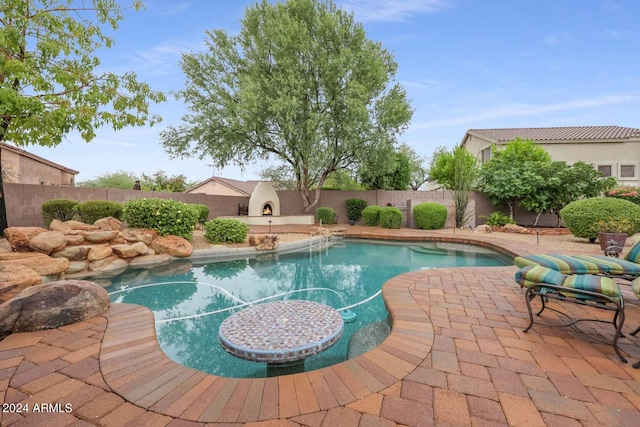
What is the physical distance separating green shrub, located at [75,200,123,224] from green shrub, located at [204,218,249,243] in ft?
10.9

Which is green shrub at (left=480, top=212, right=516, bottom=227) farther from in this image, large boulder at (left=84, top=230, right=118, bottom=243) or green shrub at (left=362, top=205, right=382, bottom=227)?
large boulder at (left=84, top=230, right=118, bottom=243)

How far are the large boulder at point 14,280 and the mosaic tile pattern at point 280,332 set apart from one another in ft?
8.21

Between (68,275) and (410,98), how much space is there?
541 inches

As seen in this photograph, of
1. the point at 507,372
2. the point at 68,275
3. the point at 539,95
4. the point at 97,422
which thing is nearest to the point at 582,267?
the point at 507,372

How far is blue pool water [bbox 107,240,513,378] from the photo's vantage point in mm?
2811

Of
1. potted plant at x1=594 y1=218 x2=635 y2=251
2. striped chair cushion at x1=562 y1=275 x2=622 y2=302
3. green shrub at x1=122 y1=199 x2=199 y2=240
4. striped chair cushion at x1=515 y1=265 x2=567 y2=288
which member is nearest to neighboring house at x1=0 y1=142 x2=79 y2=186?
green shrub at x1=122 y1=199 x2=199 y2=240

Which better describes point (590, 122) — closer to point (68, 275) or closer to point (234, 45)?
point (234, 45)

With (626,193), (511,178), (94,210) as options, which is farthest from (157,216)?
(626,193)

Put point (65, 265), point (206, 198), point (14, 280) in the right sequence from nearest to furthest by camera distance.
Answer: point (14, 280) < point (65, 265) < point (206, 198)

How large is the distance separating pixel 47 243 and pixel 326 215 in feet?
34.7

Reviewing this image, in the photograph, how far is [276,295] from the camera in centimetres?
455

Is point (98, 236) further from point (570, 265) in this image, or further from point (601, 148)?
point (601, 148)

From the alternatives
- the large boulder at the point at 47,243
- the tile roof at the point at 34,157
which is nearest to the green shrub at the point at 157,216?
the large boulder at the point at 47,243

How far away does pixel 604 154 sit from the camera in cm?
1738
